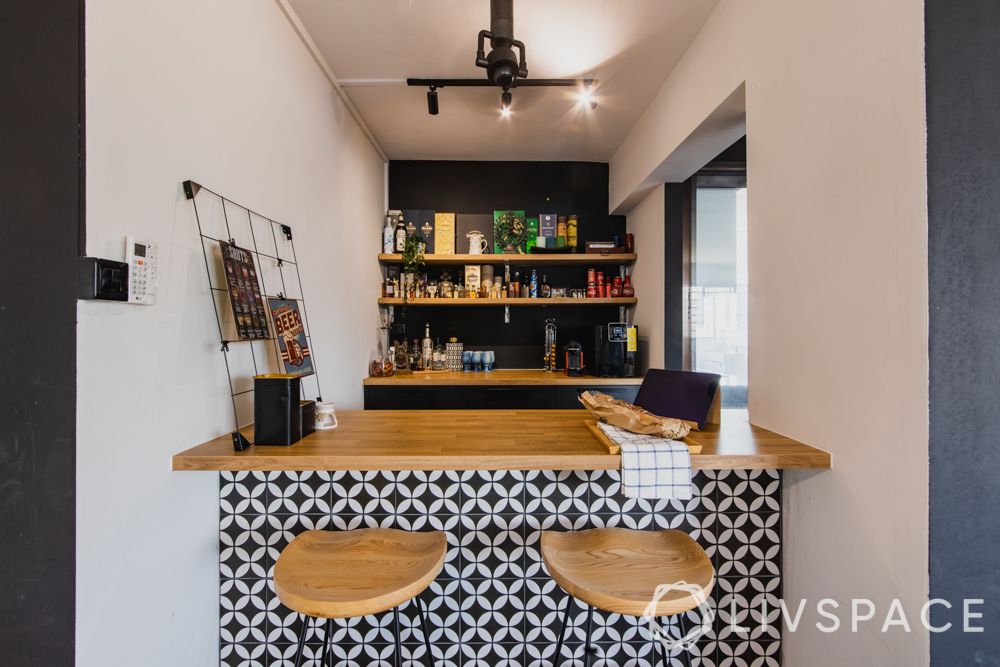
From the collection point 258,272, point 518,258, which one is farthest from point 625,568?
point 518,258

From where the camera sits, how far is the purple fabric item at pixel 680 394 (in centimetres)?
159

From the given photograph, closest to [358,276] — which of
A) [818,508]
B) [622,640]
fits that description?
[622,640]

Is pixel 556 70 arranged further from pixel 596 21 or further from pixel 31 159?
pixel 31 159

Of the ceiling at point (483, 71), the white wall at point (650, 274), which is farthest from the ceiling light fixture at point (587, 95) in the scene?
the white wall at point (650, 274)

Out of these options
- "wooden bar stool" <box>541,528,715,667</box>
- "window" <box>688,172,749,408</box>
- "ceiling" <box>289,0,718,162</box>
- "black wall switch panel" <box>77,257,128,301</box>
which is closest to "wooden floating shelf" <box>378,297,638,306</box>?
"window" <box>688,172,749,408</box>

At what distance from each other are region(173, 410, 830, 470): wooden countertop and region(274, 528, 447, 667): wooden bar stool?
25 cm

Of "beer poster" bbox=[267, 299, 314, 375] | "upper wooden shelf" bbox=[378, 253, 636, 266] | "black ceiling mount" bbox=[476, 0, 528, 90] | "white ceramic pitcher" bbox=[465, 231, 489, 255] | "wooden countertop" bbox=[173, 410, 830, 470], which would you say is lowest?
"wooden countertop" bbox=[173, 410, 830, 470]

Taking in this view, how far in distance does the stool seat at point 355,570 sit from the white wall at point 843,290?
1.14m

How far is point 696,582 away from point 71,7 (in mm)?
2011

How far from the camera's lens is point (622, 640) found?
1.53 metres

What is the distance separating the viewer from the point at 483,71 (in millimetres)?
2406

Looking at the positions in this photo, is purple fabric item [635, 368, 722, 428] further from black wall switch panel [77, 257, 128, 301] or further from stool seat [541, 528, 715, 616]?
black wall switch panel [77, 257, 128, 301]

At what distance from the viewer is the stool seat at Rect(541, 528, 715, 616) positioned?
Answer: 3.47 ft

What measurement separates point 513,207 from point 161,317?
296 centimetres
